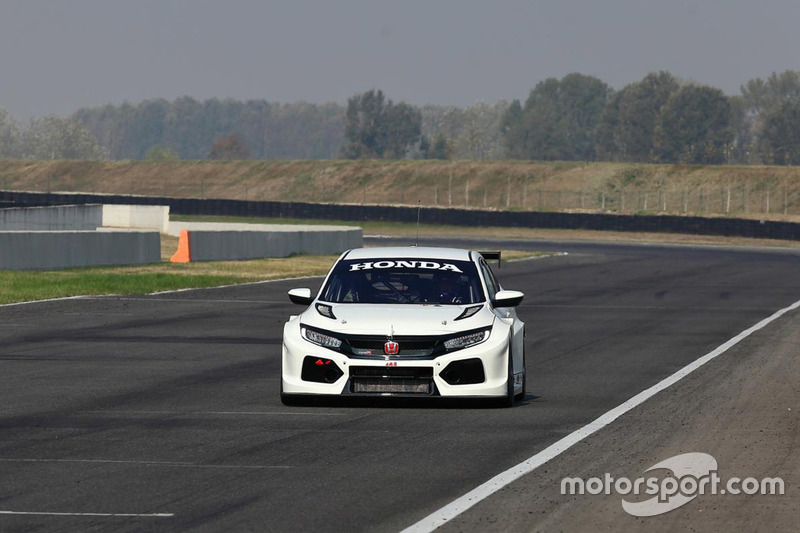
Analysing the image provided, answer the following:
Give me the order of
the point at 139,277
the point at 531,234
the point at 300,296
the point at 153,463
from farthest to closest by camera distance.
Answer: the point at 531,234, the point at 139,277, the point at 300,296, the point at 153,463

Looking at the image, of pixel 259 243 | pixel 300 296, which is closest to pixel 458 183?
pixel 259 243

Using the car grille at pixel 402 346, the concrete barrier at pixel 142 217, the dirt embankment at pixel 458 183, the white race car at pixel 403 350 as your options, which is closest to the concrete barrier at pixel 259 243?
the concrete barrier at pixel 142 217

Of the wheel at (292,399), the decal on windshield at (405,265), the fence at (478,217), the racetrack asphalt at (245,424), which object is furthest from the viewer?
the fence at (478,217)

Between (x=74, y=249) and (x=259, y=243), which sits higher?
(x=74, y=249)

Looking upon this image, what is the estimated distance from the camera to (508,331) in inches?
497

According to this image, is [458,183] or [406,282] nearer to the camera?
[406,282]

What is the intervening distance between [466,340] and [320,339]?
1239mm

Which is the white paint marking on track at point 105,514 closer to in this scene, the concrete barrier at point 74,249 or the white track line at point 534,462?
the white track line at point 534,462

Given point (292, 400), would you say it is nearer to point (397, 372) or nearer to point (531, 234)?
point (397, 372)

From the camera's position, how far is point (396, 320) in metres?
12.4

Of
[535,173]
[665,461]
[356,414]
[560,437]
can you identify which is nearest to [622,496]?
[665,461]

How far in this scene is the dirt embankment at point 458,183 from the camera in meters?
110

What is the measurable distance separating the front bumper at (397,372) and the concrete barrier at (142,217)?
47363 mm

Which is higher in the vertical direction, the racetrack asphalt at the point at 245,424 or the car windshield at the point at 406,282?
the car windshield at the point at 406,282
